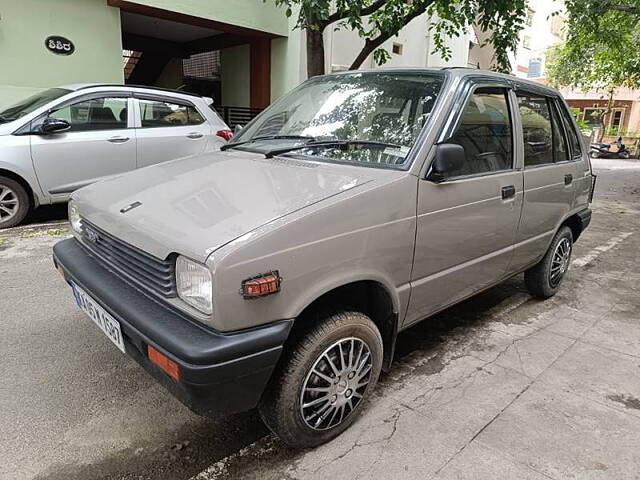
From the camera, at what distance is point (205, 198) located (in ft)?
7.23

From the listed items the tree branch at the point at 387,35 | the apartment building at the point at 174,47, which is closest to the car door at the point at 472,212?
the tree branch at the point at 387,35

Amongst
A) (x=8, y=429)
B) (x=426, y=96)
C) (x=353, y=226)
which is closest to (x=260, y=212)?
(x=353, y=226)

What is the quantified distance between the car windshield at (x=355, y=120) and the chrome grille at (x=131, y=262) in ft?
3.32

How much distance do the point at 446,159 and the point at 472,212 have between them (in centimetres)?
52

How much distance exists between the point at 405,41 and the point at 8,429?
47.4 ft

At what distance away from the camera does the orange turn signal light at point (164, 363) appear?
1.80 meters

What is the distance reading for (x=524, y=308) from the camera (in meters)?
4.04

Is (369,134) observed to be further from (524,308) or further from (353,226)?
(524,308)

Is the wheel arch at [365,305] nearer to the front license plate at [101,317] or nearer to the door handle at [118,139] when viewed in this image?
the front license plate at [101,317]

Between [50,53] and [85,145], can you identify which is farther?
[50,53]

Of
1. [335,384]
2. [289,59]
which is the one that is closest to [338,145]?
[335,384]

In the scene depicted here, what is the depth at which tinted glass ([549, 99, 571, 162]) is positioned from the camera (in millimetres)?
3759

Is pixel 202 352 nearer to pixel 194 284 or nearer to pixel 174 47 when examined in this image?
pixel 194 284

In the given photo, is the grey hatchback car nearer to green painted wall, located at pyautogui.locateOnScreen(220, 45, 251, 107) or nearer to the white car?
the white car
